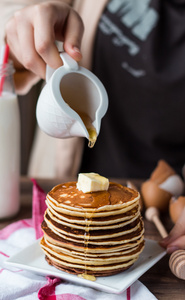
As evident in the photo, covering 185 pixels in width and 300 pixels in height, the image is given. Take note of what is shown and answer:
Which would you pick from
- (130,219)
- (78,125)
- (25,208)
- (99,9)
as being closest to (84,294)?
(130,219)

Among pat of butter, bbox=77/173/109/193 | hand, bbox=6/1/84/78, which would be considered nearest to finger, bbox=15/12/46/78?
hand, bbox=6/1/84/78

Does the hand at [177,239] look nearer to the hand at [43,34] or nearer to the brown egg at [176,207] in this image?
the brown egg at [176,207]

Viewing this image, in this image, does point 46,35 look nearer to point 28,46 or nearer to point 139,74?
point 28,46

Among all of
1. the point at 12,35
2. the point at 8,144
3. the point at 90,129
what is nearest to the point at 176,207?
the point at 90,129

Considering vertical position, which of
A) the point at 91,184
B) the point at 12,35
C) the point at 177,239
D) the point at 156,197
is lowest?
the point at 156,197

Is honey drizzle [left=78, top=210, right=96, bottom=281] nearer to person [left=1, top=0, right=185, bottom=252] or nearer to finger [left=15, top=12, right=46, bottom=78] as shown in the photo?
finger [left=15, top=12, right=46, bottom=78]

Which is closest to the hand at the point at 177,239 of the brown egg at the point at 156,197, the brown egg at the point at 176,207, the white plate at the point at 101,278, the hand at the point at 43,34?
the white plate at the point at 101,278

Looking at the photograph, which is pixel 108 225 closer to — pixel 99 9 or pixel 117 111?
pixel 117 111
